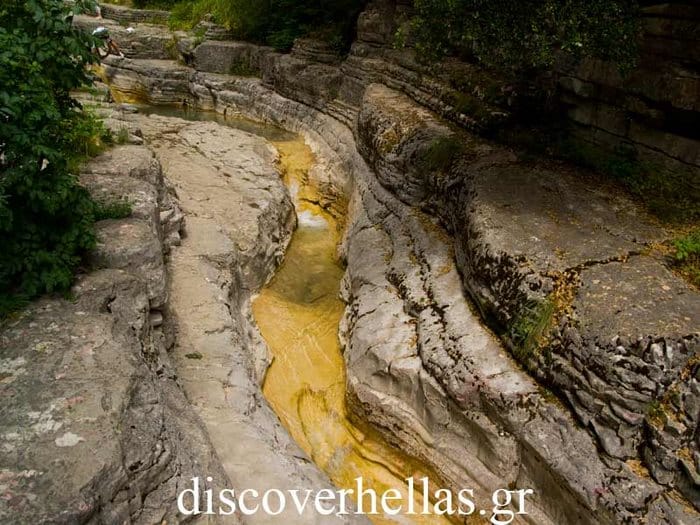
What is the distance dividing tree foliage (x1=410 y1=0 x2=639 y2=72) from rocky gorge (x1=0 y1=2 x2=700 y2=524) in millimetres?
1599

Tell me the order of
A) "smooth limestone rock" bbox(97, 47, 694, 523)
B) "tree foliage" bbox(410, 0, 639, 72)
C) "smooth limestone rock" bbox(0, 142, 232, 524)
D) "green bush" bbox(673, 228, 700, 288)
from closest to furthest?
"smooth limestone rock" bbox(0, 142, 232, 524), "smooth limestone rock" bbox(97, 47, 694, 523), "green bush" bbox(673, 228, 700, 288), "tree foliage" bbox(410, 0, 639, 72)

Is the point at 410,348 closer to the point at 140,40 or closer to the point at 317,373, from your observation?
the point at 317,373

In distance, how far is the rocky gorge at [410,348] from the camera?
12.5ft

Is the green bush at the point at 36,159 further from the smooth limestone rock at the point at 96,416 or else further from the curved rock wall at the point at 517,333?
the curved rock wall at the point at 517,333

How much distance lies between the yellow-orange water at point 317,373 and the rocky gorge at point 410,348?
0.85ft

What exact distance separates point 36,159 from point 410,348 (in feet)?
14.8

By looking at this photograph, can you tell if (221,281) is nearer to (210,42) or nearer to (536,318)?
(536,318)

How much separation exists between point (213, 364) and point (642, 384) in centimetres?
437

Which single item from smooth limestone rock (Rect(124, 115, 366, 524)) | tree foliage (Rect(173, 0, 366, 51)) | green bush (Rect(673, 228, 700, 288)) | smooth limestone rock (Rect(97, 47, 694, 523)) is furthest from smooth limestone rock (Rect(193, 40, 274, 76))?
green bush (Rect(673, 228, 700, 288))

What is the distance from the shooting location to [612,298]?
17.5 ft

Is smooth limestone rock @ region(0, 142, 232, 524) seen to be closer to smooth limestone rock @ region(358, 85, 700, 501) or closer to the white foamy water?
smooth limestone rock @ region(358, 85, 700, 501)

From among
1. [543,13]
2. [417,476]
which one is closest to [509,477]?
[417,476]

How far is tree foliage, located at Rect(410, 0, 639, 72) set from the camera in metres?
6.48

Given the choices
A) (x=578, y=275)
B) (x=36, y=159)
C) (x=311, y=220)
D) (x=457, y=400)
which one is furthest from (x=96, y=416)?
(x=311, y=220)
